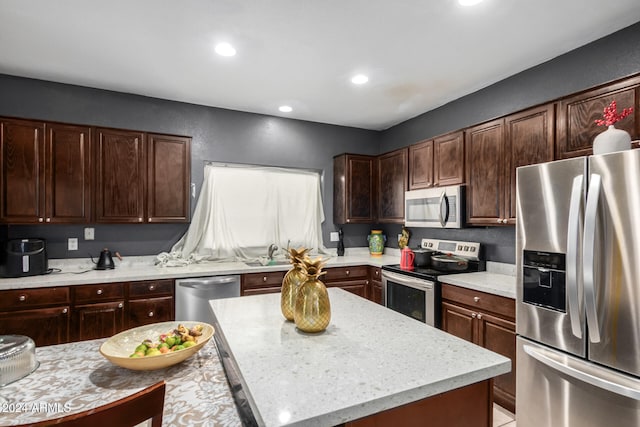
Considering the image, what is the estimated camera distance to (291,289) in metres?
1.43

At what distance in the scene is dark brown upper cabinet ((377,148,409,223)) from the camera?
153 inches

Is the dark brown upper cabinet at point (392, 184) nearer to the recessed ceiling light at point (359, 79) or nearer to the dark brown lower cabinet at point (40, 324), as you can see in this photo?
the recessed ceiling light at point (359, 79)

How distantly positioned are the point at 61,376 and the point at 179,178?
250 centimetres

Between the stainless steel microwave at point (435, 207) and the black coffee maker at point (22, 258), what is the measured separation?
3543 millimetres

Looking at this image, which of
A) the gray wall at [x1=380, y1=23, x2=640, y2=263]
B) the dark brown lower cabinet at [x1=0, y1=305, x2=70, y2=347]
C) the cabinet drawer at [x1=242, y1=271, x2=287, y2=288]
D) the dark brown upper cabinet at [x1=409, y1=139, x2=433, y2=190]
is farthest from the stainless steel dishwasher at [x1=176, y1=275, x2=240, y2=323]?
the gray wall at [x1=380, y1=23, x2=640, y2=263]

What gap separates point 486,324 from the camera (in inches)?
97.6

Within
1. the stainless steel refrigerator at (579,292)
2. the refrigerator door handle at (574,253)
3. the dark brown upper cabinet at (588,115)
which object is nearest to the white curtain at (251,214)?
the stainless steel refrigerator at (579,292)

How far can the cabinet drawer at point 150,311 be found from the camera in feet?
9.32

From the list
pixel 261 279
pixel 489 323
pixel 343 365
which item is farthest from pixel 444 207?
pixel 343 365

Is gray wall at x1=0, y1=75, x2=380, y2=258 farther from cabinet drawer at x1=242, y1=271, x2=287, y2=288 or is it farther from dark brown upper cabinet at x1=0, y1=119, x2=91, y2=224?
cabinet drawer at x1=242, y1=271, x2=287, y2=288

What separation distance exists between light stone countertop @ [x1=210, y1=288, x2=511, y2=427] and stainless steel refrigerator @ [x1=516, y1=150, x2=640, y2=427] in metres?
0.96

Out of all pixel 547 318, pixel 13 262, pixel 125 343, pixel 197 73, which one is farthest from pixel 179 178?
pixel 547 318

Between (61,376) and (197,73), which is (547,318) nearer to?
(61,376)

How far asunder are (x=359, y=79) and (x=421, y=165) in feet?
3.89
